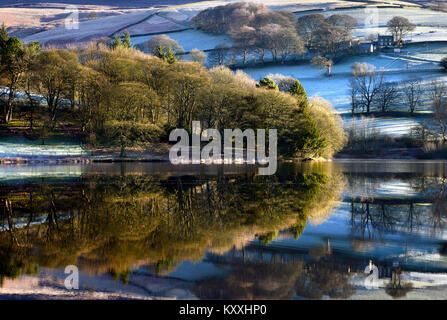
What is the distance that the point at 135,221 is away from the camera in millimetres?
11641

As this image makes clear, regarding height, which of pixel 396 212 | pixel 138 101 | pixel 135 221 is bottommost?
pixel 396 212

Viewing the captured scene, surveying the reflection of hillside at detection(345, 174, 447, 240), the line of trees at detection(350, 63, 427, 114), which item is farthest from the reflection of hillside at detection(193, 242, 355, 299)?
the line of trees at detection(350, 63, 427, 114)

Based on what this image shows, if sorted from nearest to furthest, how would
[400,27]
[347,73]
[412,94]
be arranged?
[412,94] → [347,73] → [400,27]

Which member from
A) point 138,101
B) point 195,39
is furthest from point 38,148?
point 195,39

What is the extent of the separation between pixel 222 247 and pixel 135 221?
3.66 m

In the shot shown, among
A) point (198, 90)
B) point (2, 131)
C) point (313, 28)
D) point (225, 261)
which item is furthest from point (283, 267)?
point (313, 28)

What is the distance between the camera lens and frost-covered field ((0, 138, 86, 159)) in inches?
1897

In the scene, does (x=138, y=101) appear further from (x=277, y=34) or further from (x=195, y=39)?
(x=195, y=39)

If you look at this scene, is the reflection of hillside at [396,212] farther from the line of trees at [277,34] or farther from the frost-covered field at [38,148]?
the line of trees at [277,34]

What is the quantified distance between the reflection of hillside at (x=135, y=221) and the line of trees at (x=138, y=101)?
108ft

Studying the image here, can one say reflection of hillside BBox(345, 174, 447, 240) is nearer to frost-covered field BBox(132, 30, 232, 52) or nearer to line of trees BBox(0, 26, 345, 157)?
line of trees BBox(0, 26, 345, 157)

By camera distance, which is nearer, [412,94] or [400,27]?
[412,94]

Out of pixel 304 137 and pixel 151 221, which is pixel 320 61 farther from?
pixel 151 221

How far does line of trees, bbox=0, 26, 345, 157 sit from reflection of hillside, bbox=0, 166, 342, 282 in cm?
3298
